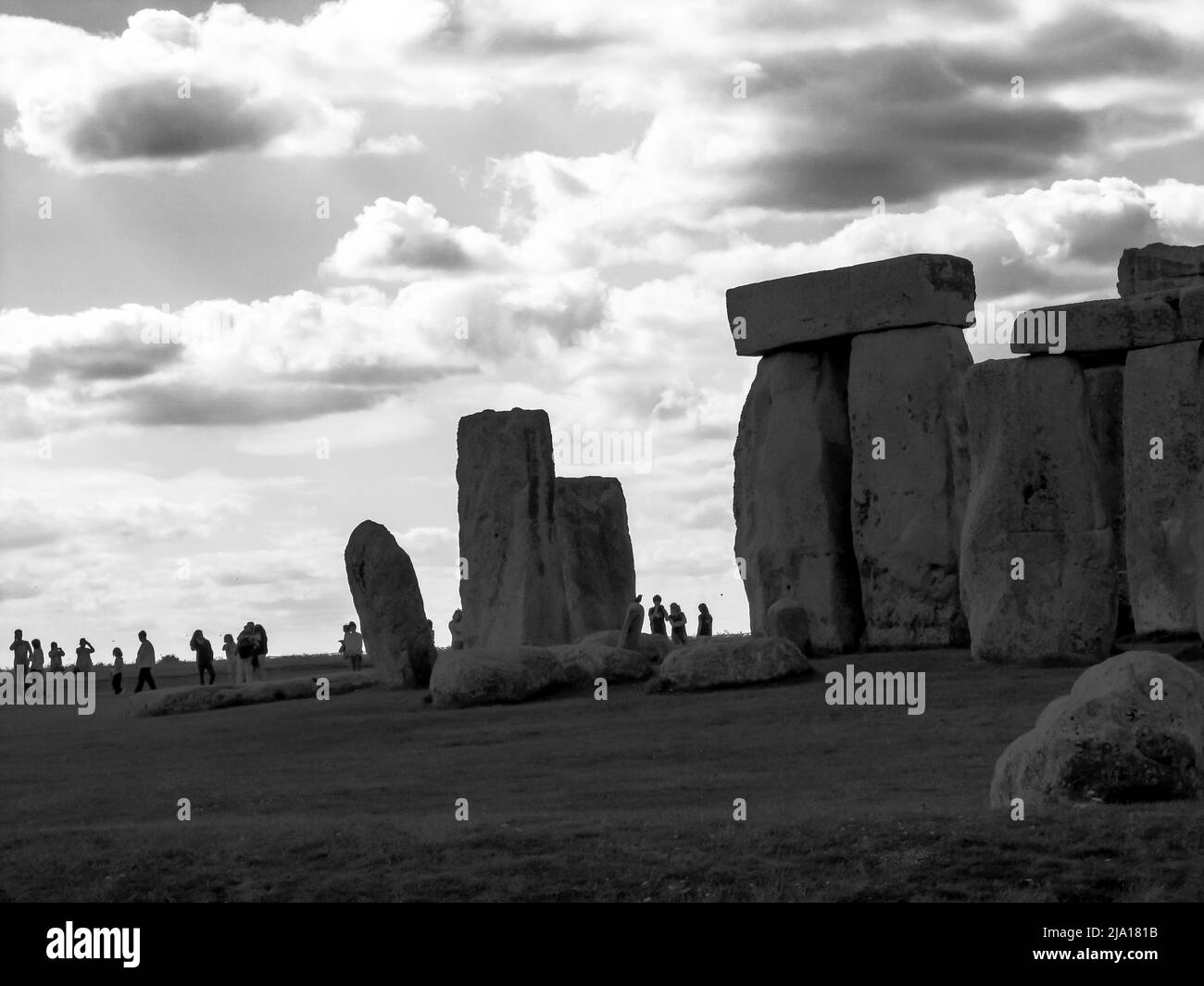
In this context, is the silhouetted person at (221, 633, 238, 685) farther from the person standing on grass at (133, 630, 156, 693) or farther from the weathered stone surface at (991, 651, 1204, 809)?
the weathered stone surface at (991, 651, 1204, 809)

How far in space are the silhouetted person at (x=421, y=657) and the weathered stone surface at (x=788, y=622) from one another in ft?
14.2

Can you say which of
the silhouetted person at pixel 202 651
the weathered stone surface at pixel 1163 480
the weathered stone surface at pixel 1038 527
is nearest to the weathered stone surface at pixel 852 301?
the weathered stone surface at pixel 1163 480

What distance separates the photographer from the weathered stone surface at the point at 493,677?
22969 millimetres

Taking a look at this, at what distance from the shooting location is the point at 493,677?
75.4 ft

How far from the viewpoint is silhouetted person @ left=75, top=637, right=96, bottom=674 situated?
34.2 meters

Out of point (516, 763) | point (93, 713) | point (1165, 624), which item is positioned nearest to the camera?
point (516, 763)

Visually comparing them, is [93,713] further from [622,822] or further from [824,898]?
[824,898]

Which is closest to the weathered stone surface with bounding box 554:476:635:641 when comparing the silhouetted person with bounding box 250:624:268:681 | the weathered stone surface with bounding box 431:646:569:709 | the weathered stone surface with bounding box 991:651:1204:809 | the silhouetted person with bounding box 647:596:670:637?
the silhouetted person with bounding box 647:596:670:637

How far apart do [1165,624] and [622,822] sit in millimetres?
13361

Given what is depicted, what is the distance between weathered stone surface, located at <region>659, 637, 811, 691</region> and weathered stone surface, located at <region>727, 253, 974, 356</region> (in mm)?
5587
